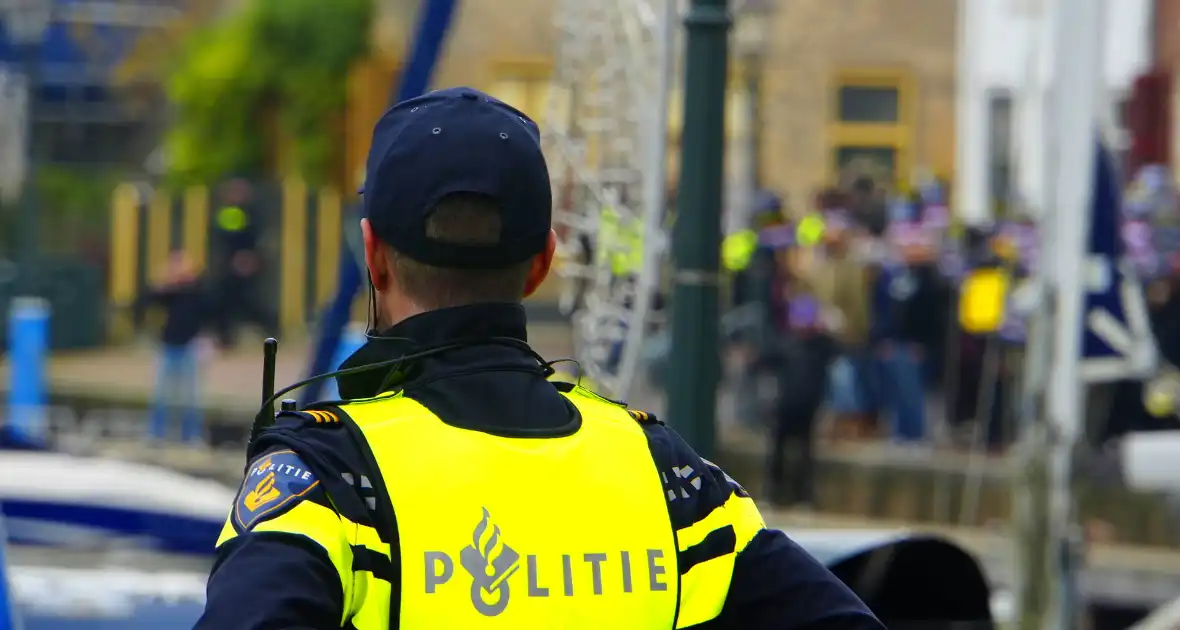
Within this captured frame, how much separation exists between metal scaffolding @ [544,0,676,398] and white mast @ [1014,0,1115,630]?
79.6 inches

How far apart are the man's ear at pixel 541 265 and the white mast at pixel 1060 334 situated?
4927 mm

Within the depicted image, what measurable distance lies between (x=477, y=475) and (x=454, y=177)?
0.97ft

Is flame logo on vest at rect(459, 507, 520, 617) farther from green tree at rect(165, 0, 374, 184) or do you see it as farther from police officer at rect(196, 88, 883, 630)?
green tree at rect(165, 0, 374, 184)

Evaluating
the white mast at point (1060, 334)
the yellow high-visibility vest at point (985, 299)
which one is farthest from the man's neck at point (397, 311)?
the yellow high-visibility vest at point (985, 299)

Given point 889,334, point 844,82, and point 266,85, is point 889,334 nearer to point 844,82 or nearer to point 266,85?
point 844,82

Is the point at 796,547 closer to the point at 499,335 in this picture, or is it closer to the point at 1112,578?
the point at 499,335

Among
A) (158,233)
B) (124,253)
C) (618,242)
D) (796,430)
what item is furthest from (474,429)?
(124,253)

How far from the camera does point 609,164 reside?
5340 mm

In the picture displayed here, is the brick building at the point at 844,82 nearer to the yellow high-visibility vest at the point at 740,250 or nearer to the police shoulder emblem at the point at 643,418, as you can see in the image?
the yellow high-visibility vest at the point at 740,250

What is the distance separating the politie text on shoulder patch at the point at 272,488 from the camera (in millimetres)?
1896

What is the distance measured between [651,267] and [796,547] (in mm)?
2820

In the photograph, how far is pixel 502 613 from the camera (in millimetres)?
1990

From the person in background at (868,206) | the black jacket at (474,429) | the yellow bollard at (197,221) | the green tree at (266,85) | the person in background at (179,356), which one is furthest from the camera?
the green tree at (266,85)

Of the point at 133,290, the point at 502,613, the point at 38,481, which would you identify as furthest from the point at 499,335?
the point at 133,290
